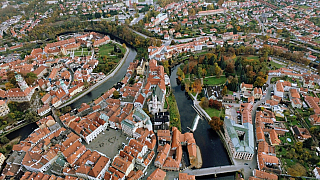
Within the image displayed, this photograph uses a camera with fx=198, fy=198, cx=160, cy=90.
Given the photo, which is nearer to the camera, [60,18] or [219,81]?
[219,81]

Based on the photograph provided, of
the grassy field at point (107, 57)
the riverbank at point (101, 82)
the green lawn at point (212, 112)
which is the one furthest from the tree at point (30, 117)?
the green lawn at point (212, 112)

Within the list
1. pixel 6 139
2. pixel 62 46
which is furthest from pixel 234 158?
pixel 62 46

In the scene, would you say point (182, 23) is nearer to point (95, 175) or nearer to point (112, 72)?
point (112, 72)

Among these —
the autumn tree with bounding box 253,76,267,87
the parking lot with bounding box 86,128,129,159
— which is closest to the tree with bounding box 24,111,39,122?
the parking lot with bounding box 86,128,129,159

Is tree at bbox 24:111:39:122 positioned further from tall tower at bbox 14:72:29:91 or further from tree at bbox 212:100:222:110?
tree at bbox 212:100:222:110

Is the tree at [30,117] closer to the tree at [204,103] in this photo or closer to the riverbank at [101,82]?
the riverbank at [101,82]
